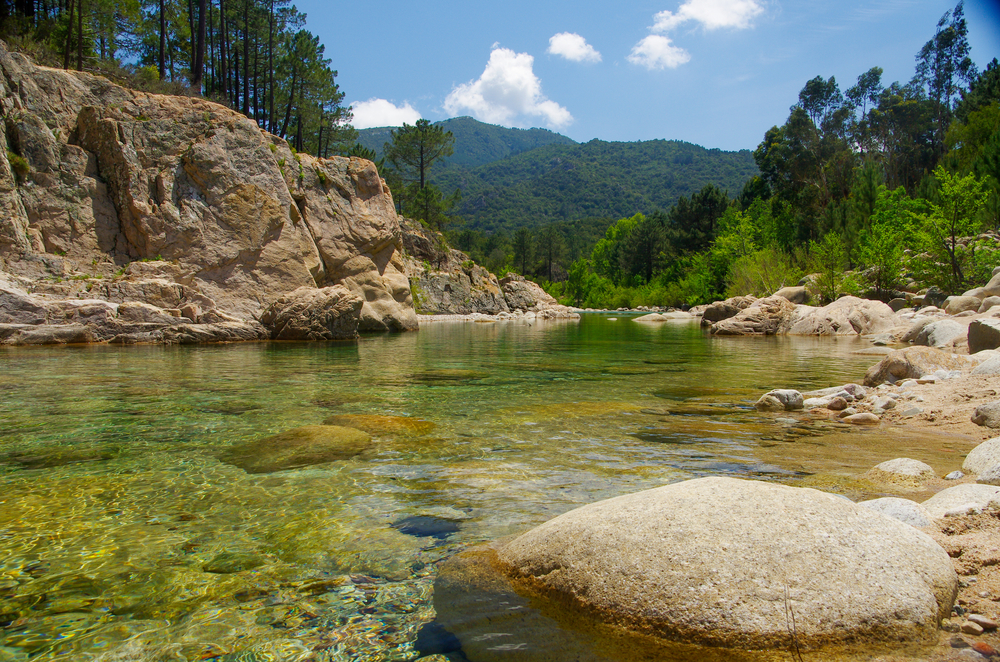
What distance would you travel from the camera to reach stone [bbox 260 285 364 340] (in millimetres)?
19344

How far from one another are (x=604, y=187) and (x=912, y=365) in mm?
173595

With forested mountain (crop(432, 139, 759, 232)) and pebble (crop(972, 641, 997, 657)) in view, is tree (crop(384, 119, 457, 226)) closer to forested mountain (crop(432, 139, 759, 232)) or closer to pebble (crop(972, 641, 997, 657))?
pebble (crop(972, 641, 997, 657))

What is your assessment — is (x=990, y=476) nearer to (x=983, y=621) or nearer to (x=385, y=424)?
(x=983, y=621)

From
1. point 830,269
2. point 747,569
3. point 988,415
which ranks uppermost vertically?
point 830,269

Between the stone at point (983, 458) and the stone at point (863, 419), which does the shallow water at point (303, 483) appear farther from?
the stone at point (863, 419)

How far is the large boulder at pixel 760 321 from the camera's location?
2477 centimetres

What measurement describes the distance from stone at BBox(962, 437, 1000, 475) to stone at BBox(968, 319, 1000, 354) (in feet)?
24.4

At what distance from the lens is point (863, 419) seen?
6871 millimetres

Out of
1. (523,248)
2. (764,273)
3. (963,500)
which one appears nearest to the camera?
(963,500)

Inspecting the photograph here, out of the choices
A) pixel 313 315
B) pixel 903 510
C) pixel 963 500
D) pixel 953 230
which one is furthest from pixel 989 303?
pixel 313 315

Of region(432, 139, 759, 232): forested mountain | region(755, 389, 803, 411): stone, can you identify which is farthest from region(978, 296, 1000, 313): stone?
region(432, 139, 759, 232): forested mountain

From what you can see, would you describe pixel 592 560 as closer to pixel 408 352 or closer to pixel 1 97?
pixel 408 352

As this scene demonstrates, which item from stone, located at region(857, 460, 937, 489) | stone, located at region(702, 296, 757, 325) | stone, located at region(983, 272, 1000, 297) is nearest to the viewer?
stone, located at region(857, 460, 937, 489)

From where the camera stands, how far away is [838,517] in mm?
2732
